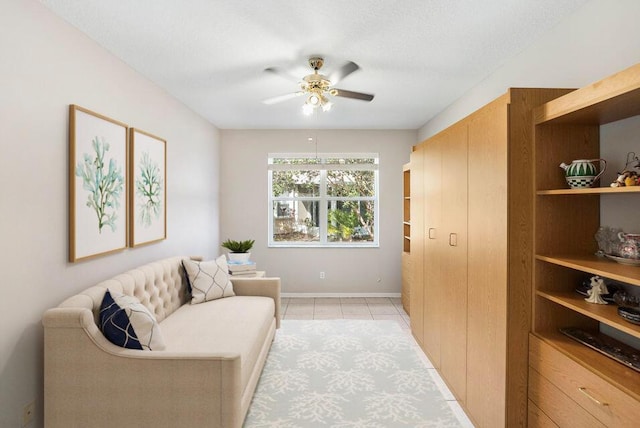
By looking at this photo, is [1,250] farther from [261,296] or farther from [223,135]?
[223,135]

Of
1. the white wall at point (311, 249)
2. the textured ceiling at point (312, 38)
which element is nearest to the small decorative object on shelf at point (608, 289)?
the textured ceiling at point (312, 38)

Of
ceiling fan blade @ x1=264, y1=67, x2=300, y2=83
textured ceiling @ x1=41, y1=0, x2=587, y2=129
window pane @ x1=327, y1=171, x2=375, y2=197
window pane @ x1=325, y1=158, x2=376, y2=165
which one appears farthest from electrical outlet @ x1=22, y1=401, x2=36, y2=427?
window pane @ x1=325, y1=158, x2=376, y2=165

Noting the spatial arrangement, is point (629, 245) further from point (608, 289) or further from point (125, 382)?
point (125, 382)

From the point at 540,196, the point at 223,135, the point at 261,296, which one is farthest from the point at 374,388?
the point at 223,135

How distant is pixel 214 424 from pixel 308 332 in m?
2.21

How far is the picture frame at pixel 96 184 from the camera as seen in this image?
2.22 m

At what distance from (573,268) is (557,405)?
0.65 m

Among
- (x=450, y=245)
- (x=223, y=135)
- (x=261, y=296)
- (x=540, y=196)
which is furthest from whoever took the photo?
(x=223, y=135)

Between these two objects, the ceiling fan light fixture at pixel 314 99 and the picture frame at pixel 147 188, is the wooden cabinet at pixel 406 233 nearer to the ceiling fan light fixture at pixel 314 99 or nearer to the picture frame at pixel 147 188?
the ceiling fan light fixture at pixel 314 99

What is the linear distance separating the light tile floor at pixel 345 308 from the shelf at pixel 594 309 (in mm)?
2355

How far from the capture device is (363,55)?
9.01 feet

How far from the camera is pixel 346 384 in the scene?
2.85 metres

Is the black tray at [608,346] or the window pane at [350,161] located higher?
the window pane at [350,161]

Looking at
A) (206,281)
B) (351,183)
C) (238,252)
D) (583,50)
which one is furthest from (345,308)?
(583,50)
